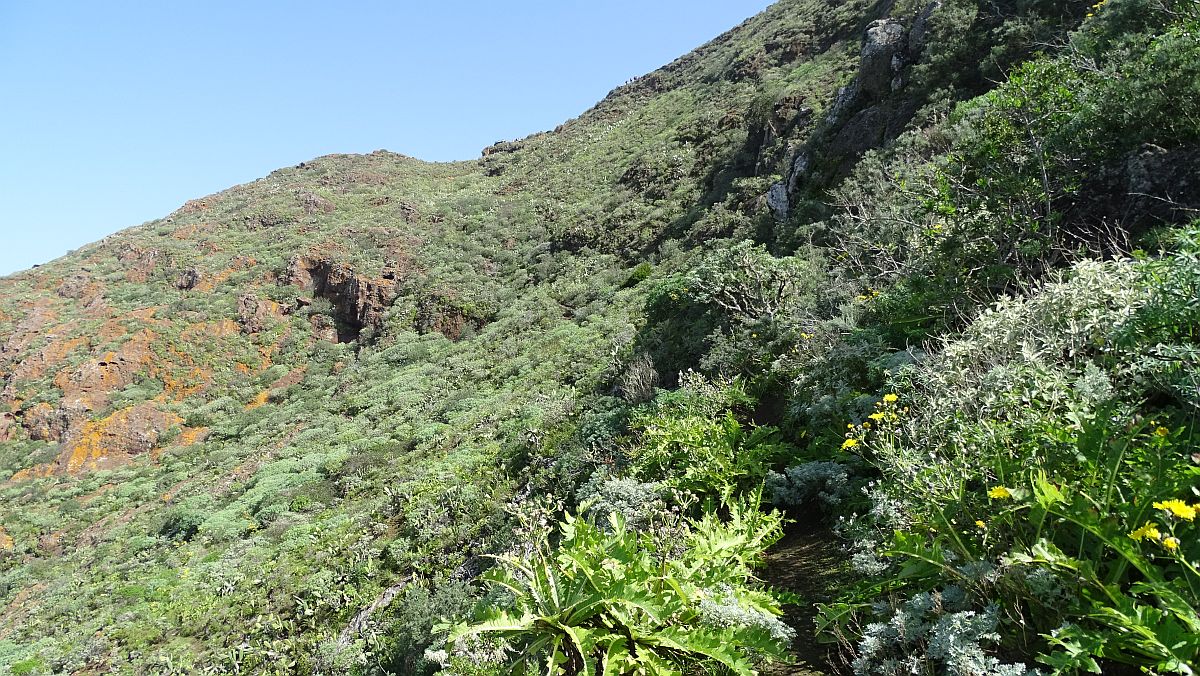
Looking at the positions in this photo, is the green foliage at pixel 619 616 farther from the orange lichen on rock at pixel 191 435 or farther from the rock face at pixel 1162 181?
the orange lichen on rock at pixel 191 435

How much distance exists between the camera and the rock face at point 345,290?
25297 millimetres

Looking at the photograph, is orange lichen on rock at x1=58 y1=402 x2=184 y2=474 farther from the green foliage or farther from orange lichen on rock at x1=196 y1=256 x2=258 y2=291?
the green foliage

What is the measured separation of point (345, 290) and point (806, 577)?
26.7 meters

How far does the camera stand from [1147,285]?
Result: 9.37ft

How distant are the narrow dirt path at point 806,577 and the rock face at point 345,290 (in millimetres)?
23142

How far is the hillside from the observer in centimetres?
246

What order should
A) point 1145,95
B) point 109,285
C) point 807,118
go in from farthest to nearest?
1. point 109,285
2. point 807,118
3. point 1145,95

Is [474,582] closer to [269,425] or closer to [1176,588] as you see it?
[1176,588]

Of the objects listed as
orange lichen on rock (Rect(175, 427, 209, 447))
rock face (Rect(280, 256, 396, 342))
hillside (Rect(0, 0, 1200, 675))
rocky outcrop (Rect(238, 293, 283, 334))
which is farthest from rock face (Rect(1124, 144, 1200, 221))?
rocky outcrop (Rect(238, 293, 283, 334))

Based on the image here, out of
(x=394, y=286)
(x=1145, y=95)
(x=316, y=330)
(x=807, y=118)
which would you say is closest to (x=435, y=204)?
(x=394, y=286)

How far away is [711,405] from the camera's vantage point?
243 inches

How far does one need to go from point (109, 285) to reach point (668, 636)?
116 feet

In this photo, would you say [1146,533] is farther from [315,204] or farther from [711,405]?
[315,204]

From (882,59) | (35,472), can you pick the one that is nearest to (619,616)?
(882,59)
